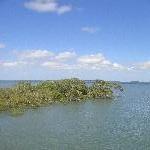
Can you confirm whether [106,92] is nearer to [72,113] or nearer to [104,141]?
[72,113]

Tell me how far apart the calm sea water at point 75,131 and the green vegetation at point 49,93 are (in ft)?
18.6

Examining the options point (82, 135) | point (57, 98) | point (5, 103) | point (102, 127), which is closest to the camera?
point (82, 135)

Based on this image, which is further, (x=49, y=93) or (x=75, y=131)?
(x=49, y=93)

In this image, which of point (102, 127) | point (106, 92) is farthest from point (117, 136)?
point (106, 92)

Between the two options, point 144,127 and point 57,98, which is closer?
point 144,127

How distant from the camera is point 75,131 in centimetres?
3875

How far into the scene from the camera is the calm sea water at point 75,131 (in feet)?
106

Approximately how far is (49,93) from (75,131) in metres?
33.5

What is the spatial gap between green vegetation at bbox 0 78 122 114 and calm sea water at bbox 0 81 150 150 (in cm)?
566

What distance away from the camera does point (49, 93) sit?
71.7 meters

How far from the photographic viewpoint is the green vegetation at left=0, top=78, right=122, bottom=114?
2326 inches

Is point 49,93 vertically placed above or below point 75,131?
above

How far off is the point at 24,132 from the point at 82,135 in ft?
21.0

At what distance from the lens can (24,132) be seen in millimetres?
37688
